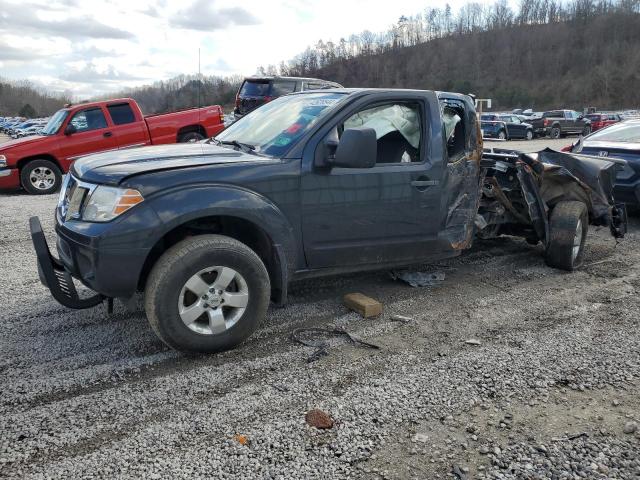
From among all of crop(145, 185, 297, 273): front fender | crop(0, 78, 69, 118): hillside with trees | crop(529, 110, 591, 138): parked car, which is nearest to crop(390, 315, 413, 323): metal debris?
crop(145, 185, 297, 273): front fender

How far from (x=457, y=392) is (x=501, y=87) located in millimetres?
97881

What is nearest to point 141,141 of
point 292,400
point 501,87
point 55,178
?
point 55,178

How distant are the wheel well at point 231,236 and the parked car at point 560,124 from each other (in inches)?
1236

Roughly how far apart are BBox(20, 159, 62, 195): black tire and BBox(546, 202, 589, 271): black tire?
9.62 meters

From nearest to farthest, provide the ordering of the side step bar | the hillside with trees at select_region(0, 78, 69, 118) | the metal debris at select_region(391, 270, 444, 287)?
the side step bar < the metal debris at select_region(391, 270, 444, 287) < the hillside with trees at select_region(0, 78, 69, 118)

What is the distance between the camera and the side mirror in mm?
3746

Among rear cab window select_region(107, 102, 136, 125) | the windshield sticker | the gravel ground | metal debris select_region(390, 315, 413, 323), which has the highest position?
rear cab window select_region(107, 102, 136, 125)

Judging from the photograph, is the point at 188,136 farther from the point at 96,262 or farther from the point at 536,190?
the point at 96,262

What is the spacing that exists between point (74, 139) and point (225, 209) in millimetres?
9191

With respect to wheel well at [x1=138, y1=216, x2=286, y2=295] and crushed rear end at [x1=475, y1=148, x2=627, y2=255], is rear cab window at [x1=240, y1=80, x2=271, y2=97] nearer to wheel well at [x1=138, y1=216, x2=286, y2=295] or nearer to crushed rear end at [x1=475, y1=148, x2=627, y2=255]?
crushed rear end at [x1=475, y1=148, x2=627, y2=255]

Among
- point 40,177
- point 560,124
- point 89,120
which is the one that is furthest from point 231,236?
point 560,124

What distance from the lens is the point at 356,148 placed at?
3.75 metres

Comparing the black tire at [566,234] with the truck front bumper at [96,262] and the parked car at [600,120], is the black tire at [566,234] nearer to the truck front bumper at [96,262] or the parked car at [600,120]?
the truck front bumper at [96,262]

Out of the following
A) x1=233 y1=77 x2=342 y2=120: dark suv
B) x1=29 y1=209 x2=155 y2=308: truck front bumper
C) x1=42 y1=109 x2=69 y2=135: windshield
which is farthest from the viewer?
x1=233 y1=77 x2=342 y2=120: dark suv
